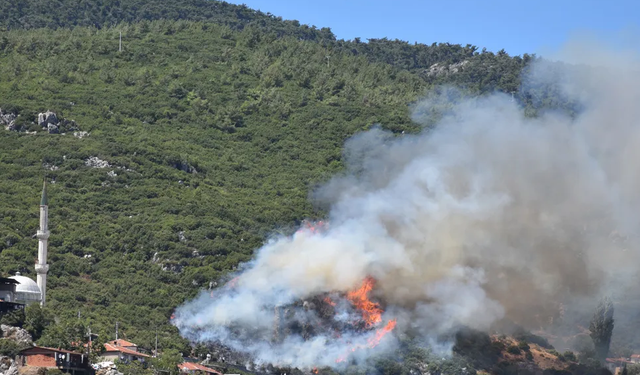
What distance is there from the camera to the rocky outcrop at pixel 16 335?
342 ft

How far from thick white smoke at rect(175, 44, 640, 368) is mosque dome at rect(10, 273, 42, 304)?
13703 mm

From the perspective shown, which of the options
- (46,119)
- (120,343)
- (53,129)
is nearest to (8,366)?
(120,343)

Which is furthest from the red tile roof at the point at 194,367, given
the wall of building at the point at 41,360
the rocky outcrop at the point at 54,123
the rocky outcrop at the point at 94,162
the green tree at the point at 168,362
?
the rocky outcrop at the point at 54,123

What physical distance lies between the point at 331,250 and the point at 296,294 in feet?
13.6

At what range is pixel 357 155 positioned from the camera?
15925cm

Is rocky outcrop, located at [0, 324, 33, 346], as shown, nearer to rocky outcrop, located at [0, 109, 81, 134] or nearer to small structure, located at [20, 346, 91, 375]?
small structure, located at [20, 346, 91, 375]

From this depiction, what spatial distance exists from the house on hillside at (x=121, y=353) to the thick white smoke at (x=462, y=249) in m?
5.61

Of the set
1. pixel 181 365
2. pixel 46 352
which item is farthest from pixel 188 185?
pixel 46 352

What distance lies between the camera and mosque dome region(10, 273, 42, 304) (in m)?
115

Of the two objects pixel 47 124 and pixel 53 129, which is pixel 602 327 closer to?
pixel 53 129

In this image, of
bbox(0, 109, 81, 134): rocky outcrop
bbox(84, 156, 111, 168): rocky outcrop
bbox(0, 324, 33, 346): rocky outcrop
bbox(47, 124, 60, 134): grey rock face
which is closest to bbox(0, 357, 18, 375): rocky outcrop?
bbox(0, 324, 33, 346): rocky outcrop

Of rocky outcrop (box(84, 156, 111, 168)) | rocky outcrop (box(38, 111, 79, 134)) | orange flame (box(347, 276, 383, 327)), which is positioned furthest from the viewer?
rocky outcrop (box(38, 111, 79, 134))

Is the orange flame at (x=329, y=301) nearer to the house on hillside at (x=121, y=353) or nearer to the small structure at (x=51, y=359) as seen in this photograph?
the house on hillside at (x=121, y=353)

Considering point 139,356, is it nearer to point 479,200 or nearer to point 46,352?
point 46,352
